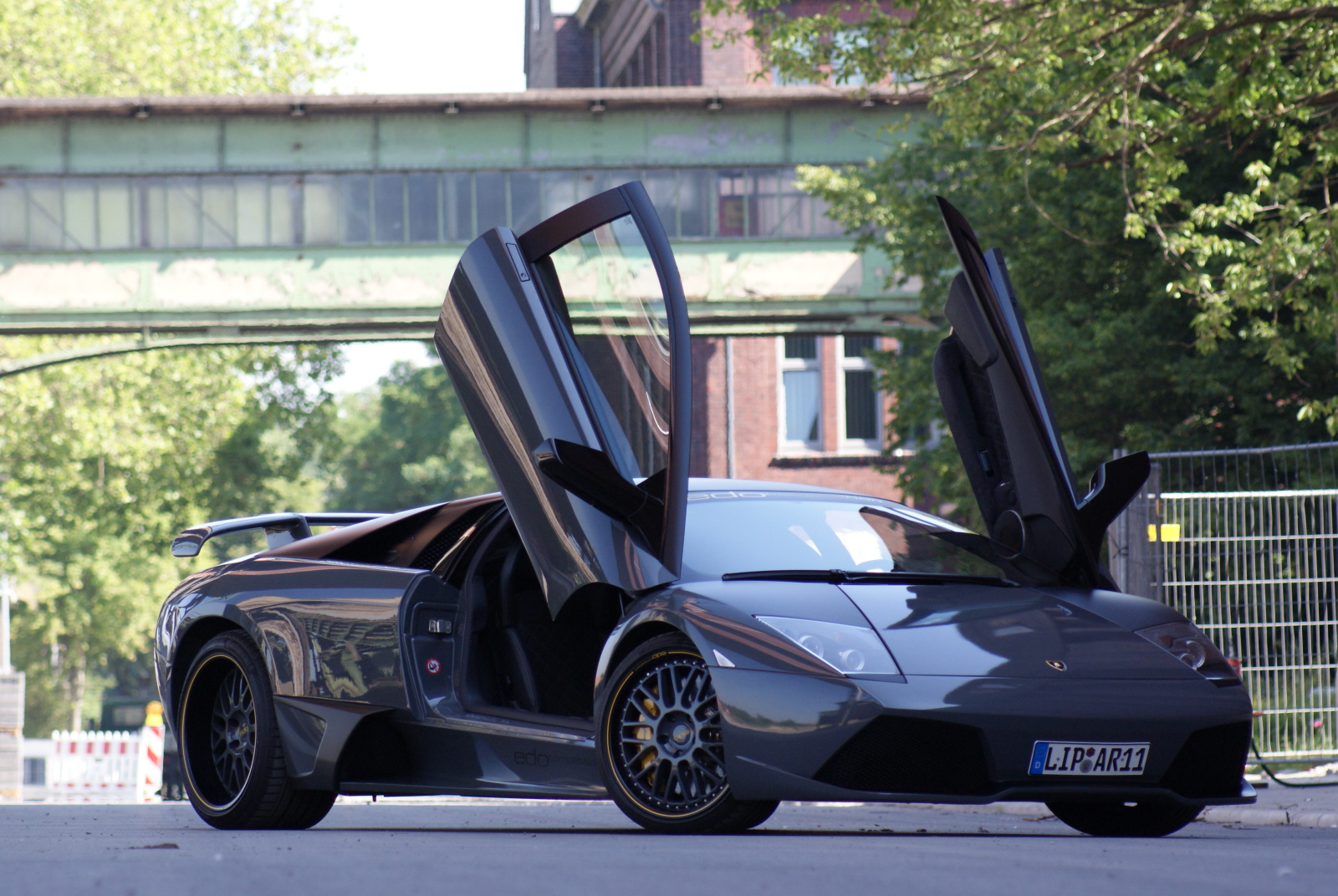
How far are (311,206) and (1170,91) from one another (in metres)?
19.3

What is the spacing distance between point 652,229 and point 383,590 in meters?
1.67

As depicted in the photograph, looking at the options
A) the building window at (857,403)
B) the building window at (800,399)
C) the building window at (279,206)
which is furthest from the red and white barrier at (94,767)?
the building window at (857,403)

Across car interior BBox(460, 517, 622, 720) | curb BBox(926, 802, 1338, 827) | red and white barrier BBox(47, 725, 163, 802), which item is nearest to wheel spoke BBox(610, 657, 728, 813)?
car interior BBox(460, 517, 622, 720)

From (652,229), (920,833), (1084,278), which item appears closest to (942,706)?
(920,833)

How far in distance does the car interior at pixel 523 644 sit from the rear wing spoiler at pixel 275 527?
119cm

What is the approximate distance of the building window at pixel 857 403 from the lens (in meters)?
38.6

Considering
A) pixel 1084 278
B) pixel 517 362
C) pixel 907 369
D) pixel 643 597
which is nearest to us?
pixel 643 597

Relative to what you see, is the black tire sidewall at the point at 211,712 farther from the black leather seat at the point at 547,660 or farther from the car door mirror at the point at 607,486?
the car door mirror at the point at 607,486

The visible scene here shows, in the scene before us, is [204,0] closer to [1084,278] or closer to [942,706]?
[1084,278]

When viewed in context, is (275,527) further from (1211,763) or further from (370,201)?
(370,201)

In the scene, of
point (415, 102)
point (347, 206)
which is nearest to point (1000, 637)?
point (415, 102)

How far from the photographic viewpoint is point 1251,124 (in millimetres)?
14047

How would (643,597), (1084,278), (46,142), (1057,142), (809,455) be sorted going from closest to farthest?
(643,597) < (1057,142) < (1084,278) < (46,142) < (809,455)

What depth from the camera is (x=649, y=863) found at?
4.17 metres
